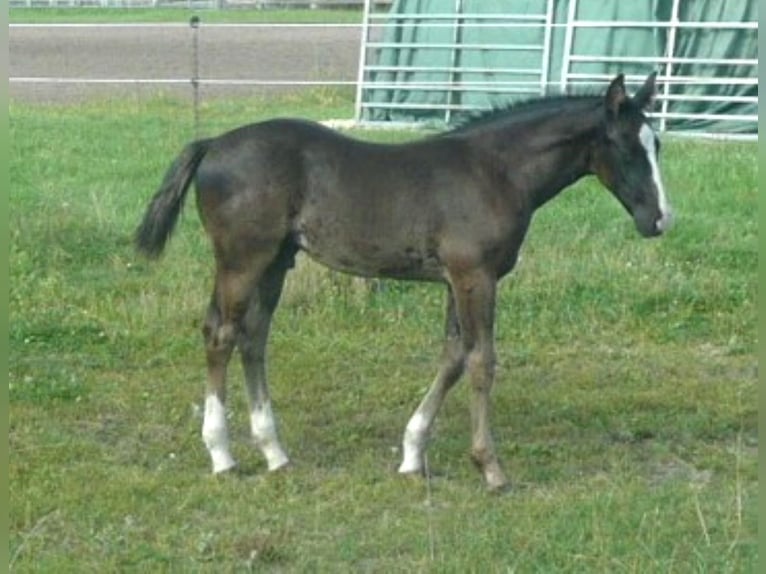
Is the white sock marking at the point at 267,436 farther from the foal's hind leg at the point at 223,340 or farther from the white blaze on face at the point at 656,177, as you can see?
the white blaze on face at the point at 656,177

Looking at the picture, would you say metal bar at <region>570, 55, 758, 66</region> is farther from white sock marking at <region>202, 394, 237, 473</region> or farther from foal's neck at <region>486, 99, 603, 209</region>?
white sock marking at <region>202, 394, 237, 473</region>

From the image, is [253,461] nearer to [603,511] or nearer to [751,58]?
[603,511]

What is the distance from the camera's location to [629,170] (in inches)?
324

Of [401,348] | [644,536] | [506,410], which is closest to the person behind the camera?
[644,536]

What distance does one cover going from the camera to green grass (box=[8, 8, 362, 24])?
4374cm

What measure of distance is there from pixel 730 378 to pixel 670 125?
12.4 meters

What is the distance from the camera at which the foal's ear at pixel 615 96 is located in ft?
26.7

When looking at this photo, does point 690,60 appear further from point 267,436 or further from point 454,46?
point 267,436

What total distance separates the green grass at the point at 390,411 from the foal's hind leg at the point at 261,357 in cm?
14

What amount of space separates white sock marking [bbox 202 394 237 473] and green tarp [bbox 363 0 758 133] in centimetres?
1267

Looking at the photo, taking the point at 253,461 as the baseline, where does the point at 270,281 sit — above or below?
above

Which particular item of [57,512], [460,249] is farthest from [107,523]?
[460,249]

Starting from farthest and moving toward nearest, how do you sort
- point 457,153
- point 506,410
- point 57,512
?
point 506,410, point 457,153, point 57,512

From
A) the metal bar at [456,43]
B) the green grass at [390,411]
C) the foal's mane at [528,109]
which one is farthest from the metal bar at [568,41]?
the foal's mane at [528,109]
